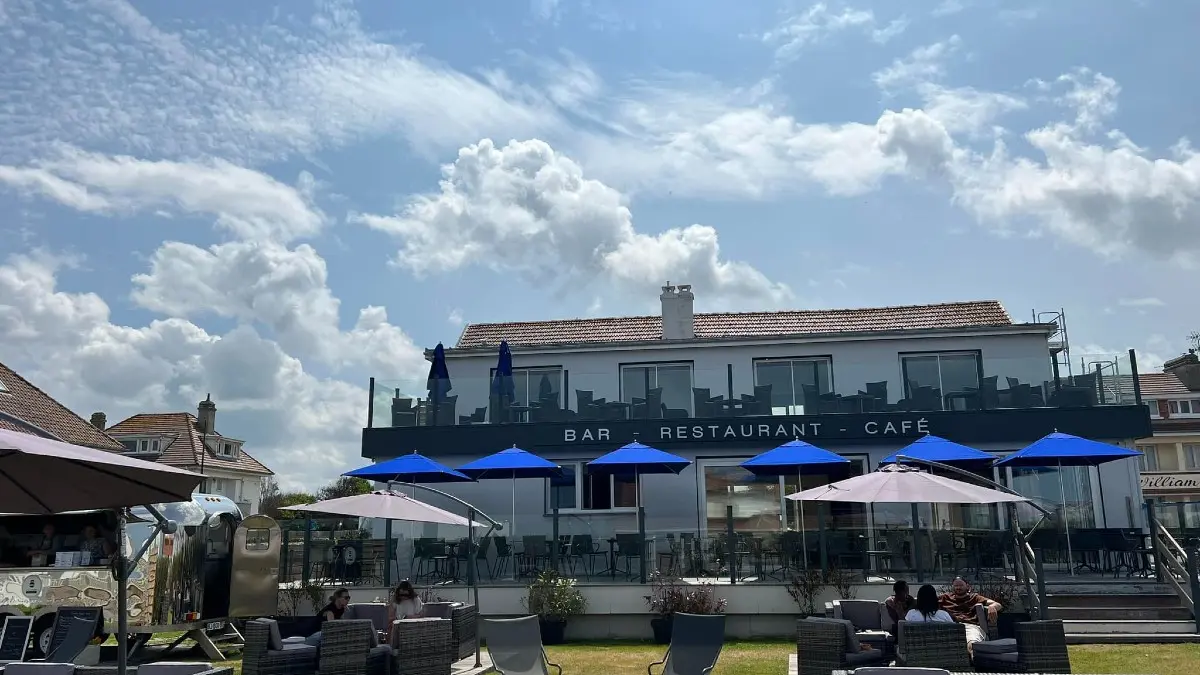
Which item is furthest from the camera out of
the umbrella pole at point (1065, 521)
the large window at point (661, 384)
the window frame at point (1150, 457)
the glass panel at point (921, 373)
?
the window frame at point (1150, 457)

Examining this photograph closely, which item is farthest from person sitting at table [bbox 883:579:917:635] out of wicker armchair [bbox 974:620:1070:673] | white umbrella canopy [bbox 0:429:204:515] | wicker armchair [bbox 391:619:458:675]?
white umbrella canopy [bbox 0:429:204:515]

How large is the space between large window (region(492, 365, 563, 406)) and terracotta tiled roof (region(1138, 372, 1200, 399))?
1479 inches

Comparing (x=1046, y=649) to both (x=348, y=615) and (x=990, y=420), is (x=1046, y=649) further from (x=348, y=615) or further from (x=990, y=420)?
(x=990, y=420)

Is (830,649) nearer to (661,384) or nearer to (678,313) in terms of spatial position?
(661,384)

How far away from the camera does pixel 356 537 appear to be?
55.7 ft

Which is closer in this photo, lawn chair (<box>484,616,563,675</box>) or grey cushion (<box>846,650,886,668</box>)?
grey cushion (<box>846,650,886,668</box>)

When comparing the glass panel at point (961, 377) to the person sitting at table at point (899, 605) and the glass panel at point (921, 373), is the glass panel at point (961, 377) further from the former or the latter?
the person sitting at table at point (899, 605)

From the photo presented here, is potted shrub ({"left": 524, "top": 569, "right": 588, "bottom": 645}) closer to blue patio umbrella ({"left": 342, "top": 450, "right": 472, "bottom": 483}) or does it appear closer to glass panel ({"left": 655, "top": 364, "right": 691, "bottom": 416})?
blue patio umbrella ({"left": 342, "top": 450, "right": 472, "bottom": 483})

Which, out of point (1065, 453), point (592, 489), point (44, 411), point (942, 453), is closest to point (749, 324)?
point (592, 489)

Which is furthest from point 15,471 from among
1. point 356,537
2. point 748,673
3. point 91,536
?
point 356,537

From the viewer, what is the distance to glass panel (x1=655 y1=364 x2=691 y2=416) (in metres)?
21.6

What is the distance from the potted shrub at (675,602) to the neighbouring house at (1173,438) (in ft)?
135

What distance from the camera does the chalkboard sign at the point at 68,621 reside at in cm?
1204

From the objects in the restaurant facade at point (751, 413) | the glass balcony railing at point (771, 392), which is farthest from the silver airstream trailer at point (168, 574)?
the glass balcony railing at point (771, 392)
